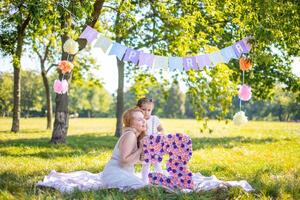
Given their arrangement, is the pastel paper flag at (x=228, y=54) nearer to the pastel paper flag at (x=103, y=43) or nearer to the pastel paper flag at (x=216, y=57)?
the pastel paper flag at (x=216, y=57)

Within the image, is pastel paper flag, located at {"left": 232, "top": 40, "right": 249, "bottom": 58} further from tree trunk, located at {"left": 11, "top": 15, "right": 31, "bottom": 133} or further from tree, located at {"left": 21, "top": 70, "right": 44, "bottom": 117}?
tree, located at {"left": 21, "top": 70, "right": 44, "bottom": 117}

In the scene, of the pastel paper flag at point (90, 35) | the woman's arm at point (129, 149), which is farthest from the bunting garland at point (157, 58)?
the woman's arm at point (129, 149)

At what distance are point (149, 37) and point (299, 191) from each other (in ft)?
39.4

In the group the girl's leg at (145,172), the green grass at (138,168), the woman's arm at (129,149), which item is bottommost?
the green grass at (138,168)

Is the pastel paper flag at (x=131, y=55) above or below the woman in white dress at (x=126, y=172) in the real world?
above

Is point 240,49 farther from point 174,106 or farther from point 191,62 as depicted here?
point 174,106

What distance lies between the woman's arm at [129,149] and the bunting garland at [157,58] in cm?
192

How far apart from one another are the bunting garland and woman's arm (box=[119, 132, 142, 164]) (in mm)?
1917

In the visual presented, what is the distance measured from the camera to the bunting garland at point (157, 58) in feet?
26.7

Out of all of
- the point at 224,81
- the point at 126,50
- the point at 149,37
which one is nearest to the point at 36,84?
the point at 149,37

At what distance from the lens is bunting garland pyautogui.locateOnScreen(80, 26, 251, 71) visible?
26.7 feet

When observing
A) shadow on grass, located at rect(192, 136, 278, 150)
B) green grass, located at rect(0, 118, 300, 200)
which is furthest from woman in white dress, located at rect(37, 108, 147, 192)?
shadow on grass, located at rect(192, 136, 278, 150)

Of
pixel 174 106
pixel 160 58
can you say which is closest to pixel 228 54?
pixel 160 58

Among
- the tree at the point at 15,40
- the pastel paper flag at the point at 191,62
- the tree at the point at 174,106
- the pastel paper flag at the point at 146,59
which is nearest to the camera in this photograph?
the pastel paper flag at the point at 146,59
